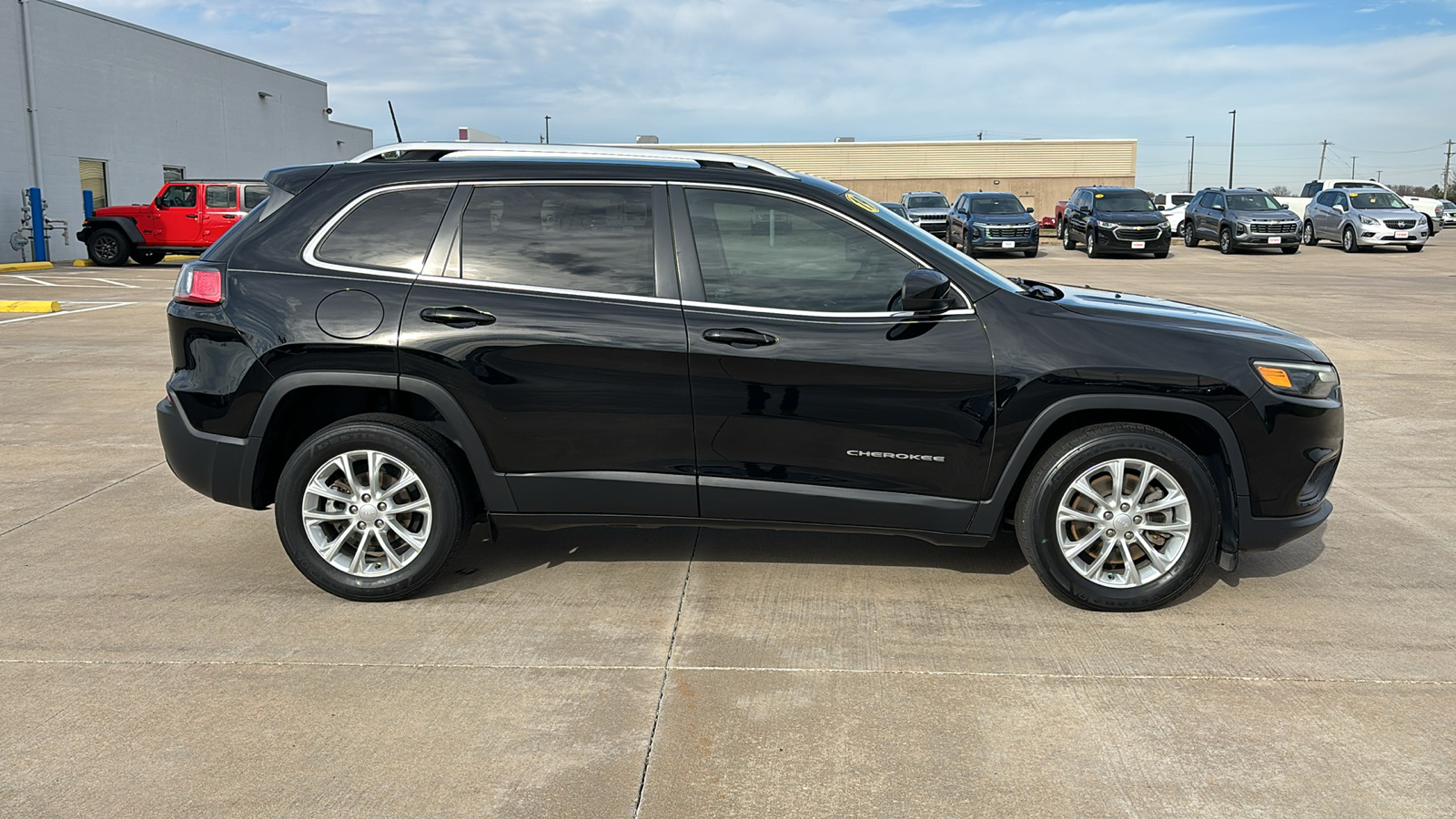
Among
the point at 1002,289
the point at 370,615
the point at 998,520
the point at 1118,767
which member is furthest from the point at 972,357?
the point at 370,615

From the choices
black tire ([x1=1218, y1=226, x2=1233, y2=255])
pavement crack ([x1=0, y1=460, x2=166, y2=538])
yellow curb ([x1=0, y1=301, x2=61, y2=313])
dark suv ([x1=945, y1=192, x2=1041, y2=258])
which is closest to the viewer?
pavement crack ([x1=0, y1=460, x2=166, y2=538])

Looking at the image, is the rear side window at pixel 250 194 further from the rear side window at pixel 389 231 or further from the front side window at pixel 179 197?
the rear side window at pixel 389 231

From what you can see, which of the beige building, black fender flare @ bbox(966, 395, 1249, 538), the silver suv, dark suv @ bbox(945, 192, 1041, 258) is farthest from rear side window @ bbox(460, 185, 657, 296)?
the beige building

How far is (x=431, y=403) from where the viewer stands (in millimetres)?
4539

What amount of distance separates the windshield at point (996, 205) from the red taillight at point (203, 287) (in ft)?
86.8

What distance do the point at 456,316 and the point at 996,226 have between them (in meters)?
25.4

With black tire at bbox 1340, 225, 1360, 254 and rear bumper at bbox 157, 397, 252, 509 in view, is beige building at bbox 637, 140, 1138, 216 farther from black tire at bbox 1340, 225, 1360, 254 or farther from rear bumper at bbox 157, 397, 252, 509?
rear bumper at bbox 157, 397, 252, 509

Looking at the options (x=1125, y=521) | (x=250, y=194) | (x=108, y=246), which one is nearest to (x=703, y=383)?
(x=1125, y=521)

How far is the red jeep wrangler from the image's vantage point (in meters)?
24.0

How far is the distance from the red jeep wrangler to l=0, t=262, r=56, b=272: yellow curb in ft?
3.73

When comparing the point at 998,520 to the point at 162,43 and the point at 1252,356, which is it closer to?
the point at 1252,356

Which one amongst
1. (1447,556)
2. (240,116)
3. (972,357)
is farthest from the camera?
(240,116)

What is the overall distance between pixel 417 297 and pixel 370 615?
1279 millimetres

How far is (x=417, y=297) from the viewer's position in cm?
453
